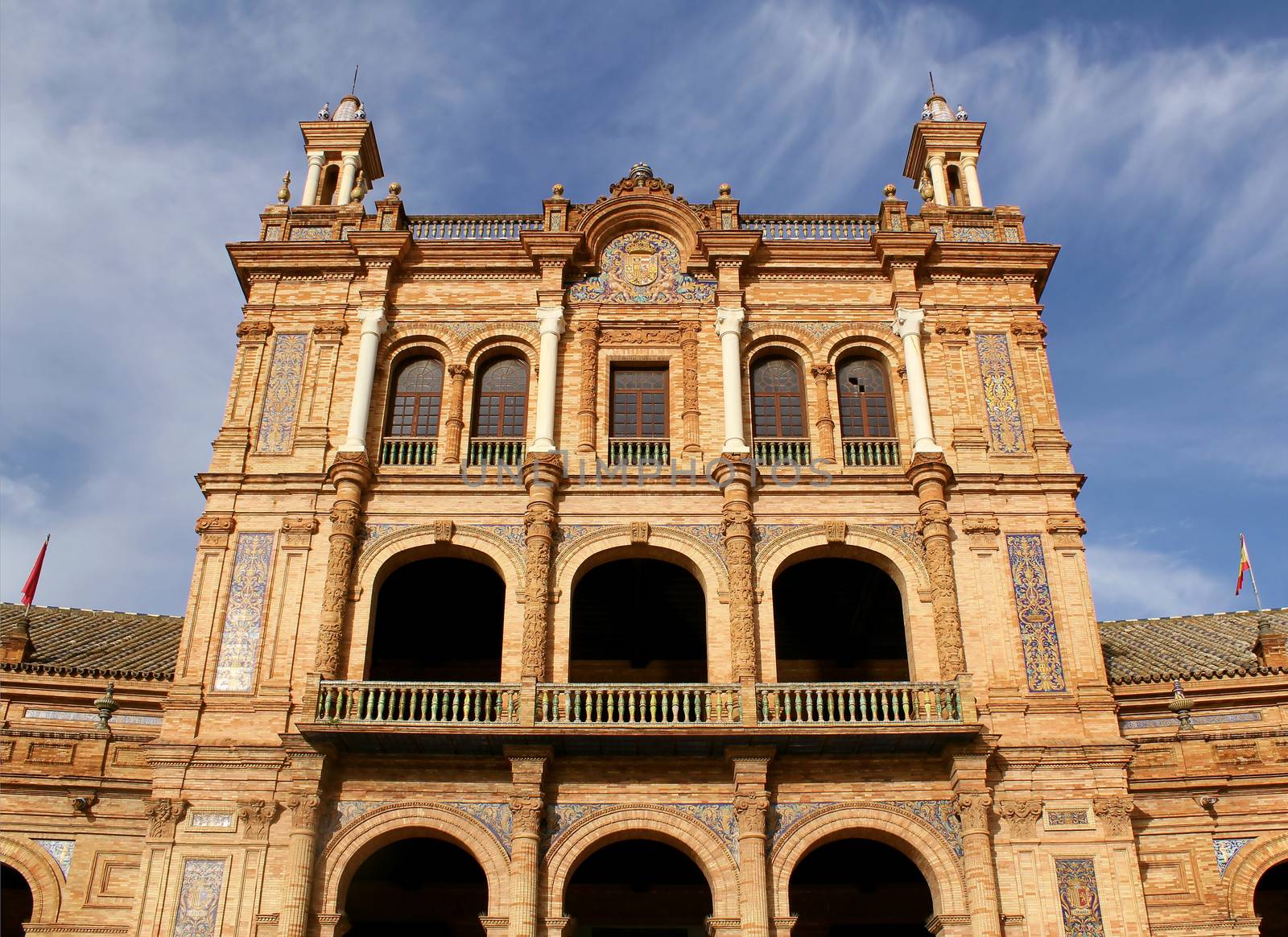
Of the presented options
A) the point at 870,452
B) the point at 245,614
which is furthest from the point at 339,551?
the point at 870,452

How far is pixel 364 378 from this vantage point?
814 inches

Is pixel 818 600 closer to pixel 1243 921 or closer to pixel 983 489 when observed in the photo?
pixel 983 489

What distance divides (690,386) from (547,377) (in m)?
2.39

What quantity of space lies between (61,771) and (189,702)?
8.74 ft

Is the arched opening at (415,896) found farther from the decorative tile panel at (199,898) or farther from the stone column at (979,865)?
the stone column at (979,865)

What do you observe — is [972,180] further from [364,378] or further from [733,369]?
[364,378]

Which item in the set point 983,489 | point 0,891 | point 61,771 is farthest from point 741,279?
point 0,891

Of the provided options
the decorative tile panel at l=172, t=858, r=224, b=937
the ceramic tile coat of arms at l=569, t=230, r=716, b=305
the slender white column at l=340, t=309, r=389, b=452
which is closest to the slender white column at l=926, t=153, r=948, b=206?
the ceramic tile coat of arms at l=569, t=230, r=716, b=305

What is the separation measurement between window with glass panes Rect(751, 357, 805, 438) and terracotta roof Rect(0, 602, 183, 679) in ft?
34.9

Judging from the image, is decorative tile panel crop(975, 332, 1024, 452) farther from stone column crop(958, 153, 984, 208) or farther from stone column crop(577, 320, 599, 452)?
stone column crop(577, 320, 599, 452)

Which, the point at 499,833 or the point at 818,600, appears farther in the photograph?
the point at 818,600

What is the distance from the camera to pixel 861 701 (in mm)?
17359

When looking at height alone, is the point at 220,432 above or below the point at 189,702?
above

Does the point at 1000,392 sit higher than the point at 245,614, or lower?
higher
